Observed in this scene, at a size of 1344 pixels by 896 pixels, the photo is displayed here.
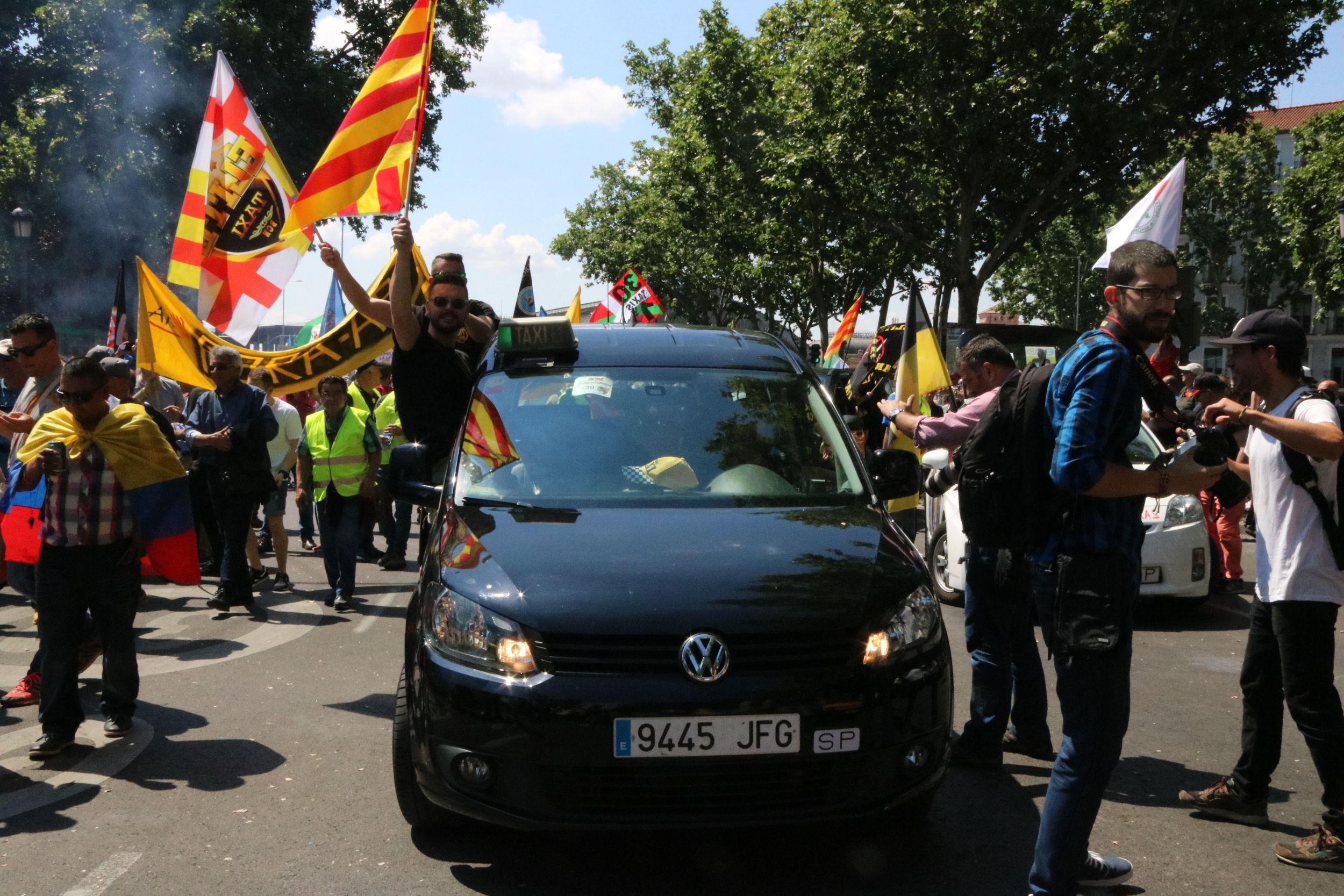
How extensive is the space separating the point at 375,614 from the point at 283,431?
9.82 feet

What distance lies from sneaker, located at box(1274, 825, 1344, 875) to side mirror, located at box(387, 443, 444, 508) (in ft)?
10.3

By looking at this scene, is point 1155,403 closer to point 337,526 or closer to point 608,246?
point 337,526

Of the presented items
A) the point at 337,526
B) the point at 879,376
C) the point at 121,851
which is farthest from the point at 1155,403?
the point at 879,376

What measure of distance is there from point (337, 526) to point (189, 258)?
2291 millimetres

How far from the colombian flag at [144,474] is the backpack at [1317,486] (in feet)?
14.6

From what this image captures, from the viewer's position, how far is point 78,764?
5.66 meters

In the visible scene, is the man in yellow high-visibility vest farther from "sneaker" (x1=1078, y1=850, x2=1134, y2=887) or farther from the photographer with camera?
"sneaker" (x1=1078, y1=850, x2=1134, y2=887)

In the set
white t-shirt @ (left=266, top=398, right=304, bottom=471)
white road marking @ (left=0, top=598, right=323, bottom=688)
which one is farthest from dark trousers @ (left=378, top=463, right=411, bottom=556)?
white road marking @ (left=0, top=598, right=323, bottom=688)

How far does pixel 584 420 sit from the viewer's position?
514 centimetres

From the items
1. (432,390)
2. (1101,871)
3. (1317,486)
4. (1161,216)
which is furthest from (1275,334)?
(1161,216)

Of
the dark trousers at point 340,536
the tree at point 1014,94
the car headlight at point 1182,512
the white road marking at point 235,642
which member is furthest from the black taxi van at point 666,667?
the tree at point 1014,94

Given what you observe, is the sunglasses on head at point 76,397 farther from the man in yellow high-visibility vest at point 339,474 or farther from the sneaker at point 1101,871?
the sneaker at point 1101,871

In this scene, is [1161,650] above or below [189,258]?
below

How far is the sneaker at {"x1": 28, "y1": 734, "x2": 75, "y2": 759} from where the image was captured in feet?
18.6
